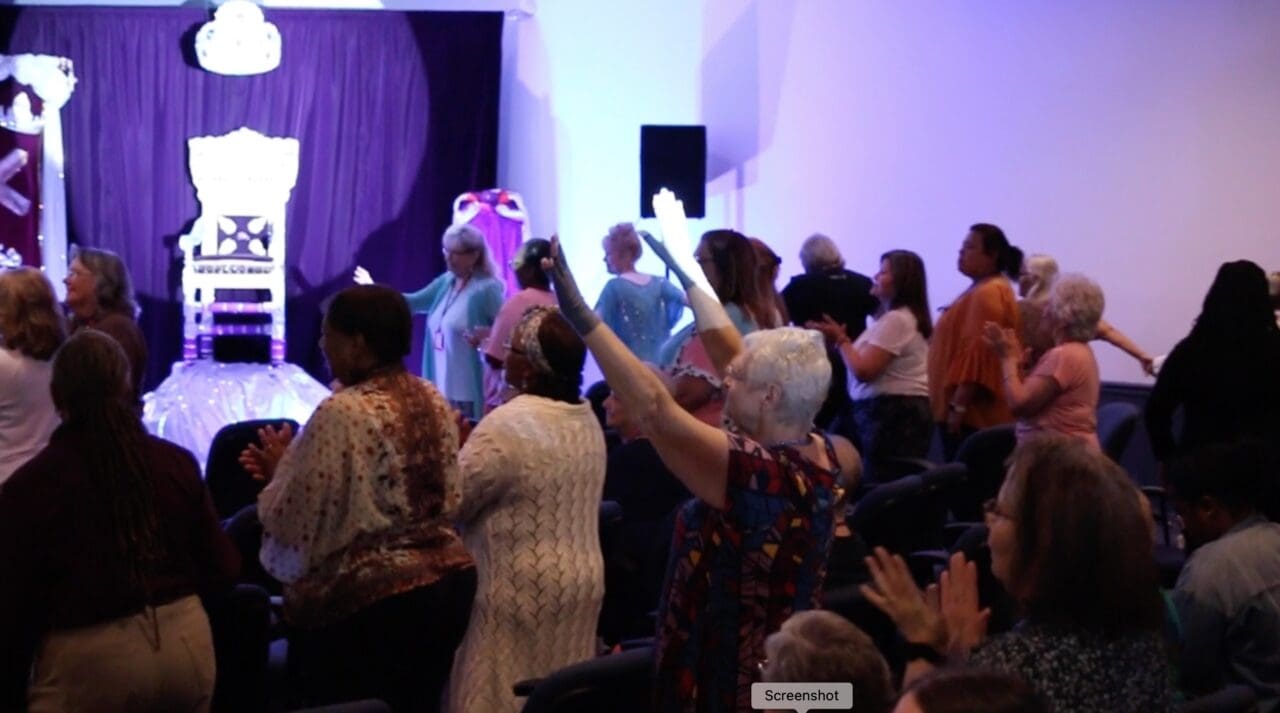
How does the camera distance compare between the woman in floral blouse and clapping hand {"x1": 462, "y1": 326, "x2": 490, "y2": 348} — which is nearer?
the woman in floral blouse

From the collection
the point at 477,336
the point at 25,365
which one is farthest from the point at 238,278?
the point at 25,365

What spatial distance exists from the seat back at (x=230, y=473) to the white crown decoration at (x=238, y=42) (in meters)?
5.65

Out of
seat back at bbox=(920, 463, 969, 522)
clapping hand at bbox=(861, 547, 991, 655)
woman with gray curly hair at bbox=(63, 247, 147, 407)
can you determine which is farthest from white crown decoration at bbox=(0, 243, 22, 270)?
clapping hand at bbox=(861, 547, 991, 655)

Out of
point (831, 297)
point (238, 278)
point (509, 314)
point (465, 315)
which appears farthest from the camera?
point (238, 278)

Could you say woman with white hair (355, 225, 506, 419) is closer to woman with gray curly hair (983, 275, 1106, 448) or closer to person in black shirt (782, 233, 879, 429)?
person in black shirt (782, 233, 879, 429)

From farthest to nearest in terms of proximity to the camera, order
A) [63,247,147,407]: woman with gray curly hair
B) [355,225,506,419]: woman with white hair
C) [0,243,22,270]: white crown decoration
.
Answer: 1. [0,243,22,270]: white crown decoration
2. [355,225,506,419]: woman with white hair
3. [63,247,147,407]: woman with gray curly hair

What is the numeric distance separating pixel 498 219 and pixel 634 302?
2199mm

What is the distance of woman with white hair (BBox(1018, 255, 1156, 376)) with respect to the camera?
5895 mm

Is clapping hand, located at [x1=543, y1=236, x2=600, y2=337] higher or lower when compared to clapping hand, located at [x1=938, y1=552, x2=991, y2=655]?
higher

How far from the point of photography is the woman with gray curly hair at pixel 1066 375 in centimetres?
550

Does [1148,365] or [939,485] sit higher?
[1148,365]

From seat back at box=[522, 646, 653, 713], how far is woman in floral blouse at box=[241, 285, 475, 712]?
1.94 feet

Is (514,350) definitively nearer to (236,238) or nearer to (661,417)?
(661,417)

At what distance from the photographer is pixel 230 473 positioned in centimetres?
499
